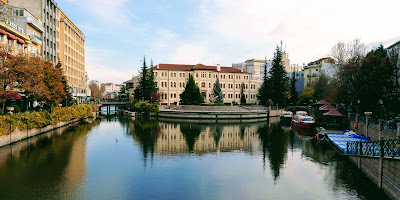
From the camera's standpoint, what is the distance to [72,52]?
7200 cm

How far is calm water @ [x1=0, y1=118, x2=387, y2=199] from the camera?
15305 millimetres

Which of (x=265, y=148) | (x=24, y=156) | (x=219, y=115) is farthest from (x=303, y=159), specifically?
(x=219, y=115)

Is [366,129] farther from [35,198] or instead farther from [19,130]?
[19,130]

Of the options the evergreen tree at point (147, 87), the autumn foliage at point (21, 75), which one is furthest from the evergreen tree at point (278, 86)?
the autumn foliage at point (21, 75)

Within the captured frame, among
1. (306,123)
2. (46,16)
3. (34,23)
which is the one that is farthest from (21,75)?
(306,123)

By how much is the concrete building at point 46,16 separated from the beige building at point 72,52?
9.61ft

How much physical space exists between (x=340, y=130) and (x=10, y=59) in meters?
42.7

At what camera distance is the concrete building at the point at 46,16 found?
1971 inches

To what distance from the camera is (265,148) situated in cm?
2894

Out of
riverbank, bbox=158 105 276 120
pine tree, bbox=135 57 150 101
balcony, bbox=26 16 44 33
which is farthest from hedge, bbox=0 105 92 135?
pine tree, bbox=135 57 150 101

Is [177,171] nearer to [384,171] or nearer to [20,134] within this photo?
[384,171]

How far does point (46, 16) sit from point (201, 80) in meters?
48.0

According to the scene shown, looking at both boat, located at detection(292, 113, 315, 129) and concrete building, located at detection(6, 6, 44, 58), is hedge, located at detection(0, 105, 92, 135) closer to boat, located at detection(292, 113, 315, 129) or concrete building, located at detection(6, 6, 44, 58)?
concrete building, located at detection(6, 6, 44, 58)

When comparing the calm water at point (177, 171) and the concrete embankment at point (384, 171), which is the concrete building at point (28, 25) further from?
the concrete embankment at point (384, 171)
